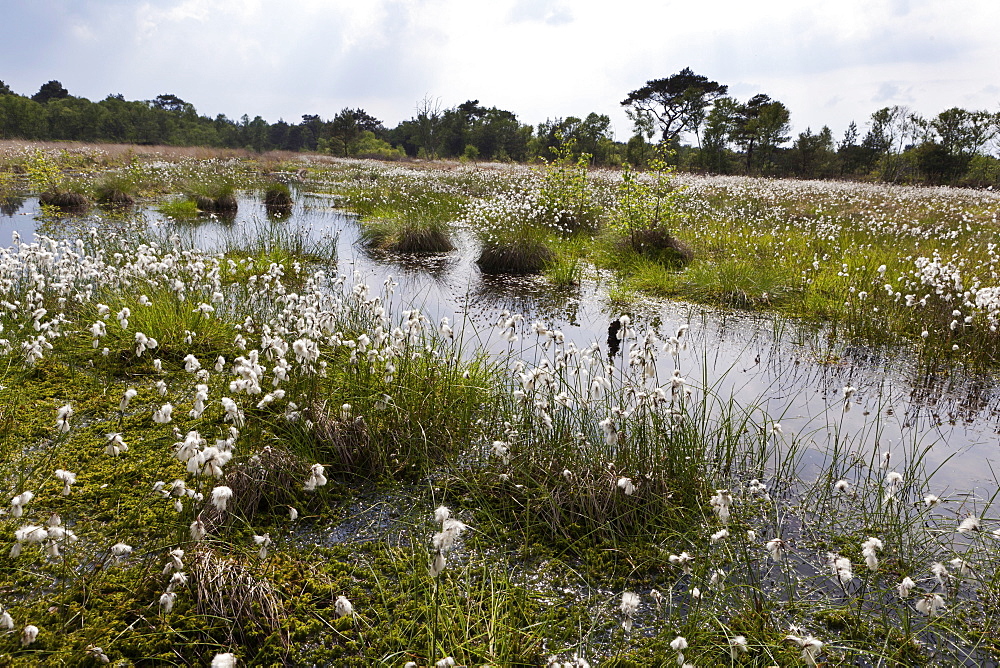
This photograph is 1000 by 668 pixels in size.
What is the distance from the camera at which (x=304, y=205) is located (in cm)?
1827

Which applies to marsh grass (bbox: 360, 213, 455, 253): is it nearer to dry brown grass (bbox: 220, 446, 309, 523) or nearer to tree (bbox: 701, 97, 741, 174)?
dry brown grass (bbox: 220, 446, 309, 523)

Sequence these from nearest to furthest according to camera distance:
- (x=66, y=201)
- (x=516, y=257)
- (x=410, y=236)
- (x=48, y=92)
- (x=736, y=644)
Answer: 1. (x=736, y=644)
2. (x=516, y=257)
3. (x=410, y=236)
4. (x=66, y=201)
5. (x=48, y=92)

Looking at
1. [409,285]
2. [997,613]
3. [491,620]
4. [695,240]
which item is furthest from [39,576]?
[695,240]

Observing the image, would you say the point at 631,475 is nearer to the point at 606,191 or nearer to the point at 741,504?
the point at 741,504

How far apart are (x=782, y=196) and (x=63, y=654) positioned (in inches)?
831

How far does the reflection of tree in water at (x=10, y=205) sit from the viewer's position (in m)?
14.0

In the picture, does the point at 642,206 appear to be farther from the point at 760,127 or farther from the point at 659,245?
the point at 760,127

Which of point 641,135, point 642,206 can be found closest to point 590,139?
point 641,135

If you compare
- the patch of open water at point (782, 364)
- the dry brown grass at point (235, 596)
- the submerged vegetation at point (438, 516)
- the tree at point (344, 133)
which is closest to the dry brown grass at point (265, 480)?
the submerged vegetation at point (438, 516)

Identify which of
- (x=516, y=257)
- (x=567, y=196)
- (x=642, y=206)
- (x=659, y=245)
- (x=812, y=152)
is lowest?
(x=516, y=257)

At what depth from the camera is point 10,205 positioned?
15.2 m

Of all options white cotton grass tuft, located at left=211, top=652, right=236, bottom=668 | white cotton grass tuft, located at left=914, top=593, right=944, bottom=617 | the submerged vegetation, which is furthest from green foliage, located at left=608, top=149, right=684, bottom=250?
white cotton grass tuft, located at left=211, top=652, right=236, bottom=668

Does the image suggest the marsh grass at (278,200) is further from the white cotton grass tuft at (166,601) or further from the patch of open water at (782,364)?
the white cotton grass tuft at (166,601)

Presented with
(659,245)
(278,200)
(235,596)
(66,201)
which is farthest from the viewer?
(278,200)
